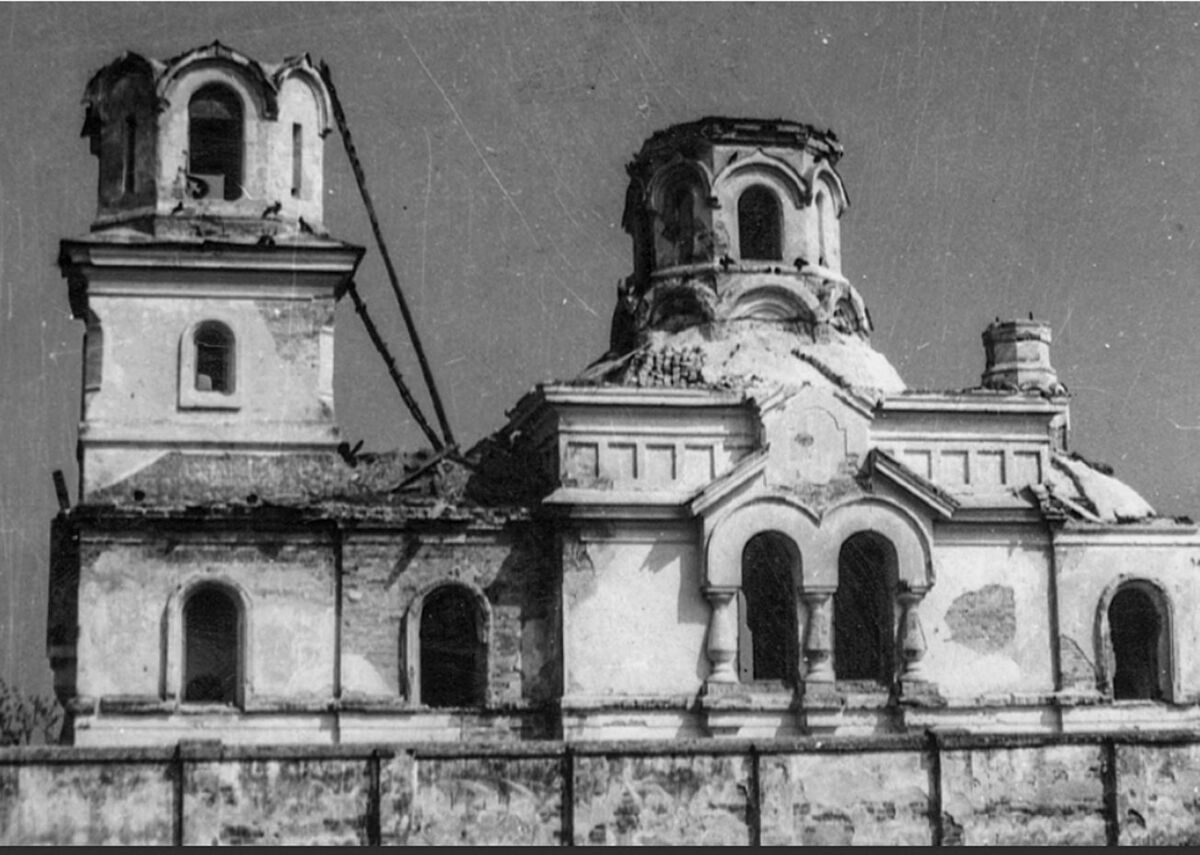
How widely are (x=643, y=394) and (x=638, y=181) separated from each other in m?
5.25

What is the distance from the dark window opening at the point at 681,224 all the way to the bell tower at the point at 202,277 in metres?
5.30

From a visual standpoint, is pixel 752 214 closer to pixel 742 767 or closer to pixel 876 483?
pixel 876 483

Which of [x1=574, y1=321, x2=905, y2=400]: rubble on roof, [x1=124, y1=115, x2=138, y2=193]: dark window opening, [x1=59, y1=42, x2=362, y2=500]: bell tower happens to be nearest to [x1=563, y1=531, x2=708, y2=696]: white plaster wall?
[x1=574, y1=321, x2=905, y2=400]: rubble on roof

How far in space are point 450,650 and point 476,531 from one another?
1544 millimetres

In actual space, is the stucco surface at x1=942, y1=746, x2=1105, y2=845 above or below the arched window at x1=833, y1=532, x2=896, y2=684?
below

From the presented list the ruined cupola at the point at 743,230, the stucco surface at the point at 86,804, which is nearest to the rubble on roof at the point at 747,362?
the ruined cupola at the point at 743,230

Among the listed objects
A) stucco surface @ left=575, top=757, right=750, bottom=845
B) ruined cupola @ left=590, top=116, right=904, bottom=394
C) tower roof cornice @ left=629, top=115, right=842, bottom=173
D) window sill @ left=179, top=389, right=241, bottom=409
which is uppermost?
tower roof cornice @ left=629, top=115, right=842, bottom=173

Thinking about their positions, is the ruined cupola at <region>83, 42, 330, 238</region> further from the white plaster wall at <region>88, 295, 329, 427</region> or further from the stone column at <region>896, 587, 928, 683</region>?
the stone column at <region>896, 587, 928, 683</region>

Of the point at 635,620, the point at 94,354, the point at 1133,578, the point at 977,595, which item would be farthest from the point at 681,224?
the point at 94,354

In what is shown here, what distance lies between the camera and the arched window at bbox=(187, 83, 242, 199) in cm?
2447

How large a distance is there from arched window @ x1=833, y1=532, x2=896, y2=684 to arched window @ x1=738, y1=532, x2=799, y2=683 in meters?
0.78

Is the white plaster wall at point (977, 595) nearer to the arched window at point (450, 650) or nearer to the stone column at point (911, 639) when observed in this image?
the stone column at point (911, 639)

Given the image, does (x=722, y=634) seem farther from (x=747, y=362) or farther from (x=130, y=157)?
(x=130, y=157)

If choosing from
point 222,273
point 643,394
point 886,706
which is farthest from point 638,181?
point 886,706
